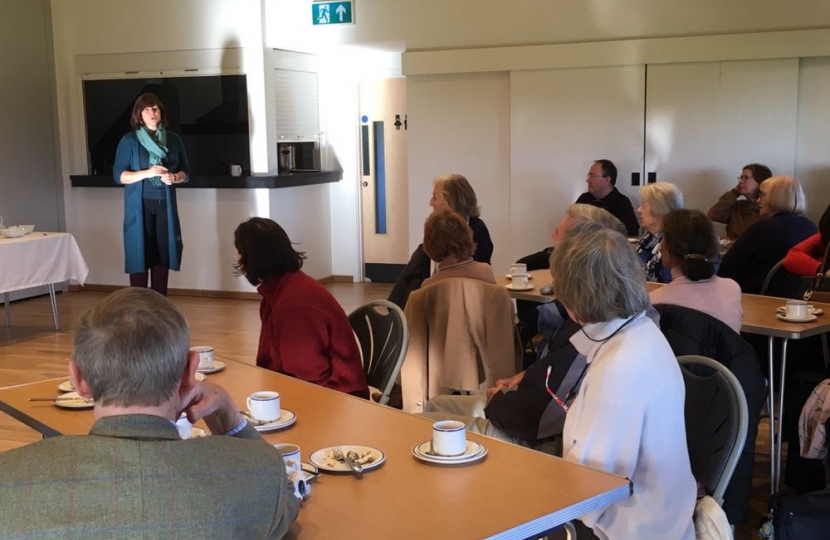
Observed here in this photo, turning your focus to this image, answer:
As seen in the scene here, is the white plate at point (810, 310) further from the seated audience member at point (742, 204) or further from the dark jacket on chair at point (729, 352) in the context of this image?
the seated audience member at point (742, 204)

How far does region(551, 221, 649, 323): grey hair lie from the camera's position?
2.24 metres

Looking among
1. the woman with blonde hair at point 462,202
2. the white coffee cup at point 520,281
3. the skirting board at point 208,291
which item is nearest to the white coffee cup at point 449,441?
the white coffee cup at point 520,281

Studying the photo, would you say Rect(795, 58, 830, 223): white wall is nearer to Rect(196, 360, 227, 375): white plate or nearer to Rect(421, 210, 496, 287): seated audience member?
Rect(421, 210, 496, 287): seated audience member

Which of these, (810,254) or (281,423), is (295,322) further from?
(810,254)

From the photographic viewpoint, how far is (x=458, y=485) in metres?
1.96

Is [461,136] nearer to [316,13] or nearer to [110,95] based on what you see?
[316,13]

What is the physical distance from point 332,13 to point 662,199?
14.2ft

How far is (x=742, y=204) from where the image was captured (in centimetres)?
674

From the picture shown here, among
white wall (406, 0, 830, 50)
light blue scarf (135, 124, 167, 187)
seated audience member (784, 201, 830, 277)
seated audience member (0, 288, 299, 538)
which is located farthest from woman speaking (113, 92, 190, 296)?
seated audience member (0, 288, 299, 538)

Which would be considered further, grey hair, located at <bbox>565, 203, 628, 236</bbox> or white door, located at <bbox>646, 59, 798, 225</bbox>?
white door, located at <bbox>646, 59, 798, 225</bbox>

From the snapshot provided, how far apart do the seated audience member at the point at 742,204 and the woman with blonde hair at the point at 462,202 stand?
7.36ft

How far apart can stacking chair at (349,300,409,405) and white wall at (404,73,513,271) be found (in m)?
4.67

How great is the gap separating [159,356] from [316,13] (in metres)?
7.19

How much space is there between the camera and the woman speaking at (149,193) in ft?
23.0
